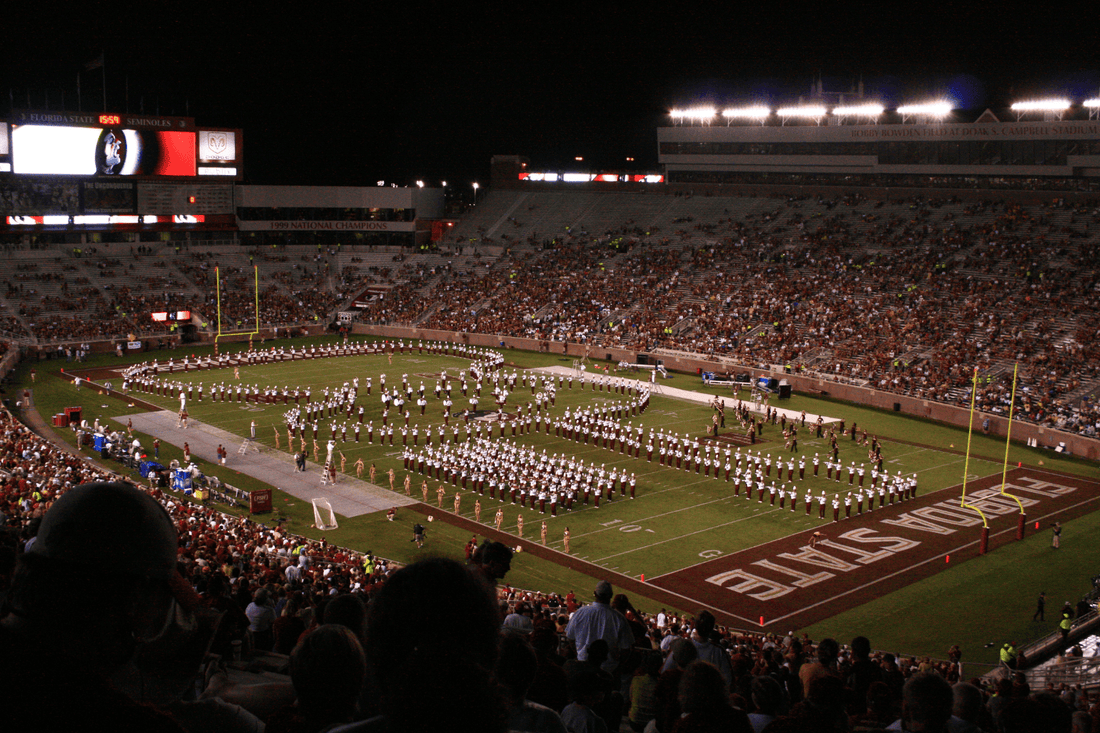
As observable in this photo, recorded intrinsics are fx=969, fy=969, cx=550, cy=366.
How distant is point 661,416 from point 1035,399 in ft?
39.8

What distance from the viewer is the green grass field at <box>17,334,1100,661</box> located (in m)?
17.0

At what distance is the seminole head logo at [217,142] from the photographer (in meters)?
55.7

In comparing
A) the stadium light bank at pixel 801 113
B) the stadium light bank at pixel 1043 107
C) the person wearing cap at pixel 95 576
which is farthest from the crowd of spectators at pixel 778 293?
the person wearing cap at pixel 95 576

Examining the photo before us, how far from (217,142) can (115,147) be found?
622 centimetres

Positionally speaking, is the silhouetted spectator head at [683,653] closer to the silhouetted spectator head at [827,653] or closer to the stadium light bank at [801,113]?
the silhouetted spectator head at [827,653]

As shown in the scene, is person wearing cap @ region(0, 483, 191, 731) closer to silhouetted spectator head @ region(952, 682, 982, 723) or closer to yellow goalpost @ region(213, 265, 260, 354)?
silhouetted spectator head @ region(952, 682, 982, 723)

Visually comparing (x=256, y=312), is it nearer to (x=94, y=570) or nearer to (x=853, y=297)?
(x=853, y=297)

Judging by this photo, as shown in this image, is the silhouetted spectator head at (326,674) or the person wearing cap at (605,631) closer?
the silhouetted spectator head at (326,674)

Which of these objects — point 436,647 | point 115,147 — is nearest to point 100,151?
point 115,147

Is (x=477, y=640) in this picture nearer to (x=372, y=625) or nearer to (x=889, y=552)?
(x=372, y=625)

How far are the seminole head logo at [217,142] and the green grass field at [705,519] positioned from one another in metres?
22.9

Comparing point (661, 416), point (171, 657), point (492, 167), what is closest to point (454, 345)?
point (661, 416)

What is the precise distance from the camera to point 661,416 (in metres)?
32.9

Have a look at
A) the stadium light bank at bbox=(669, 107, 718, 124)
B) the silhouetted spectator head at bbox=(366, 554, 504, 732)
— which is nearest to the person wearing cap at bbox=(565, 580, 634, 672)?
the silhouetted spectator head at bbox=(366, 554, 504, 732)
